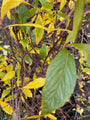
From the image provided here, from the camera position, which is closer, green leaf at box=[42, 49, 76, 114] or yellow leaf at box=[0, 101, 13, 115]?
green leaf at box=[42, 49, 76, 114]

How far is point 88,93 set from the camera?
1.49m

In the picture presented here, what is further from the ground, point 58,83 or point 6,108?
point 58,83

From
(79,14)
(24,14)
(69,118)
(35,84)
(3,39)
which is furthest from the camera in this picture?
(3,39)

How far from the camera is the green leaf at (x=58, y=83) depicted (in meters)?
0.24

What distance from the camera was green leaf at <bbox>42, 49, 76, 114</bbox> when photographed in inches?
9.6

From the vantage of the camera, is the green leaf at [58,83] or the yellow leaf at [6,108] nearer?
the green leaf at [58,83]

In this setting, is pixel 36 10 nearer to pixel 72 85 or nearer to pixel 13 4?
pixel 13 4

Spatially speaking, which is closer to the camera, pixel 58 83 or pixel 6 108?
pixel 58 83

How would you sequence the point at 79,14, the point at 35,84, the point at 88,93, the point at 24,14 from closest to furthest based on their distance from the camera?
the point at 79,14 → the point at 24,14 → the point at 35,84 → the point at 88,93

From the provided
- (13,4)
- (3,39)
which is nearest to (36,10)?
(13,4)

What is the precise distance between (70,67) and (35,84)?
1.09 ft

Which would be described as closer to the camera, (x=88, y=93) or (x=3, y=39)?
(x=88, y=93)

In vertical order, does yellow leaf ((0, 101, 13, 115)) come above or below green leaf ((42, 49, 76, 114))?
below

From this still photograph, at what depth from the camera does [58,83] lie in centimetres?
27
